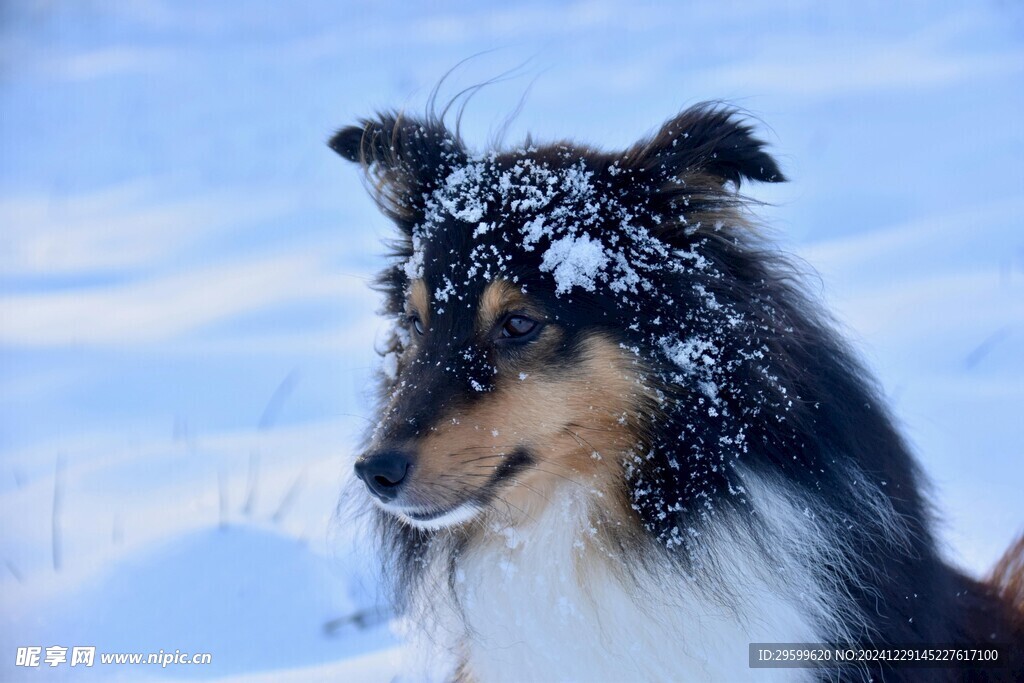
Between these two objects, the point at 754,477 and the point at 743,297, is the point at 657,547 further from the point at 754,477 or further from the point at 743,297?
the point at 743,297

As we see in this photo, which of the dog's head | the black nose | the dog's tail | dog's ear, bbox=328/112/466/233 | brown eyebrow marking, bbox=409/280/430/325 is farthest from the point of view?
dog's ear, bbox=328/112/466/233

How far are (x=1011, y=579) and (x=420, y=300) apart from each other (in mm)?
2337

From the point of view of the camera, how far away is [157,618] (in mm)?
3961

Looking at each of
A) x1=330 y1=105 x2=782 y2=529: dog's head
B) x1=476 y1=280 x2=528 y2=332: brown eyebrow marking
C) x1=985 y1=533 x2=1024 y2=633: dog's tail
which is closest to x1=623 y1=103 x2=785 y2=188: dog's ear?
x1=330 y1=105 x2=782 y2=529: dog's head

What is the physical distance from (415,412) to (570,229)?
728mm

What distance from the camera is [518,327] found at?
2.80 m

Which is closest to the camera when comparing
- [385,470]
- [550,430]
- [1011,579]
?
[385,470]

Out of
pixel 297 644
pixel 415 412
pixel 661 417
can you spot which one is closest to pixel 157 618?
pixel 297 644

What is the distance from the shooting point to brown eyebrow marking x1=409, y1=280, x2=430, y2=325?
3033mm

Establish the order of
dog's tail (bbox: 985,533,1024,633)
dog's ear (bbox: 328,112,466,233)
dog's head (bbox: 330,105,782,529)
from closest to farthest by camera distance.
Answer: dog's head (bbox: 330,105,782,529), dog's tail (bbox: 985,533,1024,633), dog's ear (bbox: 328,112,466,233)

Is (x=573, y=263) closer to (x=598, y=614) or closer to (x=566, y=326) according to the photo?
(x=566, y=326)

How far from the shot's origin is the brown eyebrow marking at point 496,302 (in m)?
2.80

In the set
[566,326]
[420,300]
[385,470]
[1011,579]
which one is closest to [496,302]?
[566,326]

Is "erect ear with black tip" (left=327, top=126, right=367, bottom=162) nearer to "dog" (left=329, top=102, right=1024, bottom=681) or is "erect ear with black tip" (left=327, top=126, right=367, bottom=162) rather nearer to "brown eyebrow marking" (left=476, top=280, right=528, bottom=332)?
"dog" (left=329, top=102, right=1024, bottom=681)
